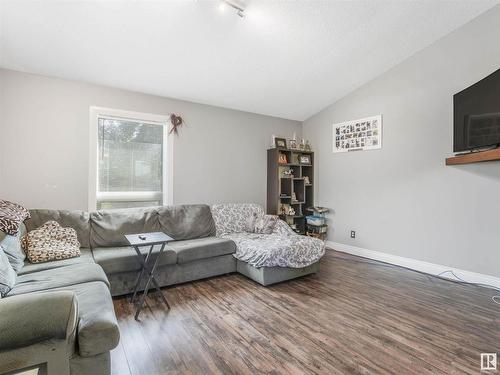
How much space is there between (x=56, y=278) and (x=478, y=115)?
13.7ft

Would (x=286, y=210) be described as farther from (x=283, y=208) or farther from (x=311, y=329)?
(x=311, y=329)

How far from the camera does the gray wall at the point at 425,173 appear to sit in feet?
9.68

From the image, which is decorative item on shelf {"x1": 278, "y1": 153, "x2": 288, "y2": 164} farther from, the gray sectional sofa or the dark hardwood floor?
the dark hardwood floor

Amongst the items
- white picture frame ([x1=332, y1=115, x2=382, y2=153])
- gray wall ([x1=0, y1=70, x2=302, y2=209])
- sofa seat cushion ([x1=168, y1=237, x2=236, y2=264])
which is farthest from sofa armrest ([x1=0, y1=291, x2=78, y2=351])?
white picture frame ([x1=332, y1=115, x2=382, y2=153])

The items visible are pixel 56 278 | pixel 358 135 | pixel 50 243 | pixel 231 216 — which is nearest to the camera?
pixel 56 278

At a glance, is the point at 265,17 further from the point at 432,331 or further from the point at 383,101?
the point at 432,331

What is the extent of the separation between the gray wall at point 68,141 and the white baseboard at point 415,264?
2.25 meters

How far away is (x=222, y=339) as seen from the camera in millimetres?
1910

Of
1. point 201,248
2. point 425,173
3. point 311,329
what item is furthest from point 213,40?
point 425,173

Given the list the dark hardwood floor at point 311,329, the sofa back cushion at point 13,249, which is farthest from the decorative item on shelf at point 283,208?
the sofa back cushion at point 13,249

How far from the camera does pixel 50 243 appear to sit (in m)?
2.49

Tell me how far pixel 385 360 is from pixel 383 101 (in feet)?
11.3

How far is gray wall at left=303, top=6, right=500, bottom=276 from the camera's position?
2.95m

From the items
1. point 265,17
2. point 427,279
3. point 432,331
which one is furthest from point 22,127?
point 427,279
